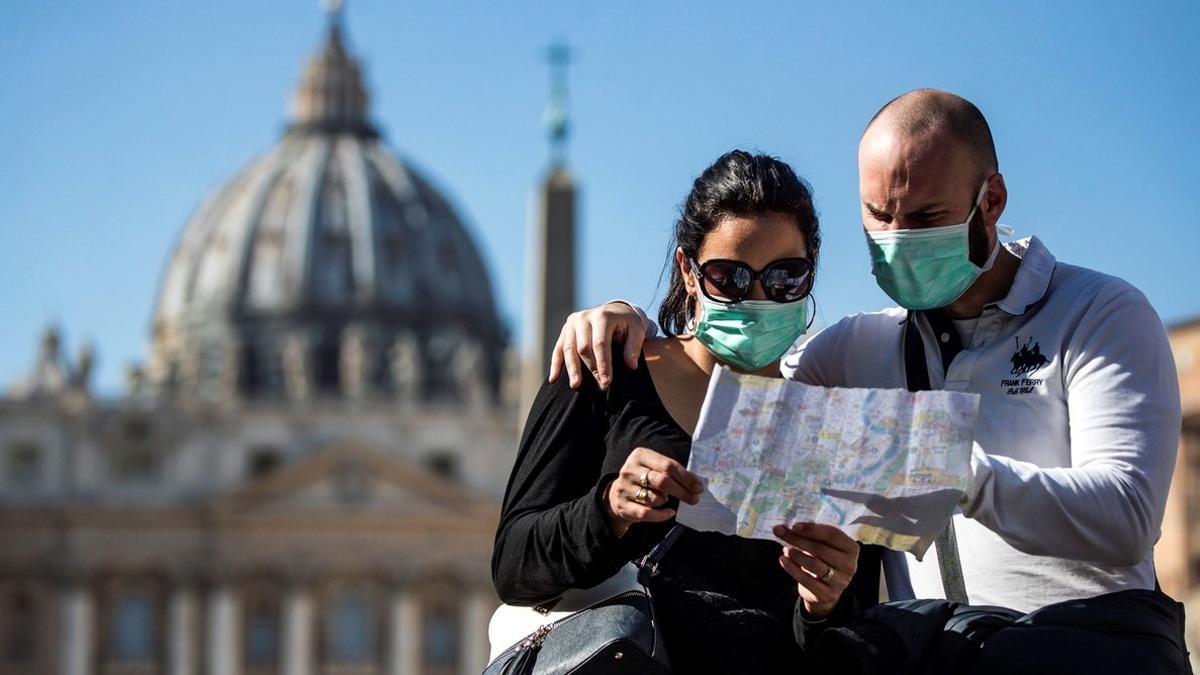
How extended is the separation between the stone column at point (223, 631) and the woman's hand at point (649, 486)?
168 ft

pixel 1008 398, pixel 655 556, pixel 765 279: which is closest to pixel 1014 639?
pixel 1008 398

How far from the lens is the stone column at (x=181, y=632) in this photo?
5278 centimetres

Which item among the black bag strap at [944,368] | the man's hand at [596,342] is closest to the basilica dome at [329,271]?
the black bag strap at [944,368]

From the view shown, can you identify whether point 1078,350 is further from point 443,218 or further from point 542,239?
point 443,218

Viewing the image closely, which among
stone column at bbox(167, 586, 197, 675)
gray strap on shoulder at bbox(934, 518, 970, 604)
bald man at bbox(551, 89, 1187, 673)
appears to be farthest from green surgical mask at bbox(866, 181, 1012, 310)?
stone column at bbox(167, 586, 197, 675)

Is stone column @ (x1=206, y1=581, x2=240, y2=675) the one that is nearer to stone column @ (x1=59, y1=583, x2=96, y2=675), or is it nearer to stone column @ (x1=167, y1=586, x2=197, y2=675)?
stone column @ (x1=167, y1=586, x2=197, y2=675)

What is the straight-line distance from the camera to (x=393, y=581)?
54094 mm

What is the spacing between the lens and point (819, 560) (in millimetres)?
3037

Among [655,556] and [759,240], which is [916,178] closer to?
[759,240]

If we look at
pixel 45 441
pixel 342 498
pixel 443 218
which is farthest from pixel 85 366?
pixel 443 218

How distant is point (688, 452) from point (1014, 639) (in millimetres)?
487

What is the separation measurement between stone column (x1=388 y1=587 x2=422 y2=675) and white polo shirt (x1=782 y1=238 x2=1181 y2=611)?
5101cm

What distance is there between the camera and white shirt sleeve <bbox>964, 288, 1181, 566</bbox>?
306cm

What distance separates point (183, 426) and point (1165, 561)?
25339mm
